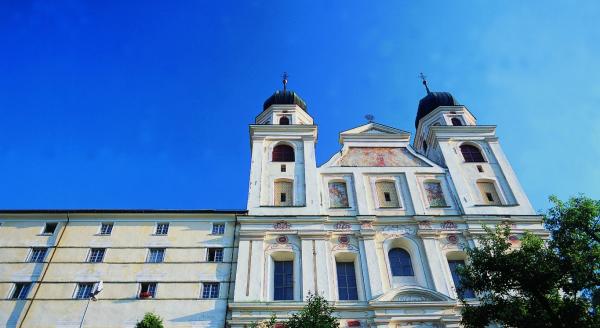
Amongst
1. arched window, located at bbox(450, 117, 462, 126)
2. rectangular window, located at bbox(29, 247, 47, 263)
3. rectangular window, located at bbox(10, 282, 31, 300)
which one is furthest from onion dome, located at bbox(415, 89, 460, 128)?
rectangular window, located at bbox(10, 282, 31, 300)

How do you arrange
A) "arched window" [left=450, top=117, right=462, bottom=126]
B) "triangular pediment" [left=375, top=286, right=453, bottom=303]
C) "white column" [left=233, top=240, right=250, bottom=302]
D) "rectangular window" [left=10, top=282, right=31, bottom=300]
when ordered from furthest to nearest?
"arched window" [left=450, top=117, right=462, bottom=126] < "rectangular window" [left=10, top=282, right=31, bottom=300] < "white column" [left=233, top=240, right=250, bottom=302] < "triangular pediment" [left=375, top=286, right=453, bottom=303]

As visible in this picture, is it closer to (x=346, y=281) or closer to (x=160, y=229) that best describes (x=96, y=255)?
(x=160, y=229)

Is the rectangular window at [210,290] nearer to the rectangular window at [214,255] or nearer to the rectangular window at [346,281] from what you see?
the rectangular window at [214,255]

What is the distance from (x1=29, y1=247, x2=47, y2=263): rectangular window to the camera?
2261 cm

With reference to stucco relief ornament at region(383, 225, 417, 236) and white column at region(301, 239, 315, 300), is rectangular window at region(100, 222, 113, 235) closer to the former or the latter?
white column at region(301, 239, 315, 300)

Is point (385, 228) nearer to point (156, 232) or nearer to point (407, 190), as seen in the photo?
point (407, 190)

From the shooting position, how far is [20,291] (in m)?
21.2

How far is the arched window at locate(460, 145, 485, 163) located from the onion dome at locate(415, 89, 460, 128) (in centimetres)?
499

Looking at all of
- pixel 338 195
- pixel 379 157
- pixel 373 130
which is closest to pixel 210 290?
pixel 338 195

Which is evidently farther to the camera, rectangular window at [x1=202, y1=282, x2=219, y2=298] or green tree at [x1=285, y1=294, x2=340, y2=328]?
Result: rectangular window at [x1=202, y1=282, x2=219, y2=298]

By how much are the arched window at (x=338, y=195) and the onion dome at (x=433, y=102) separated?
11.9 m

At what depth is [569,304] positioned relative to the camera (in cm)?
1487

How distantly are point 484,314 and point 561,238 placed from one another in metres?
4.67

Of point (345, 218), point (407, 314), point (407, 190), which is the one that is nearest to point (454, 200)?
point (407, 190)
